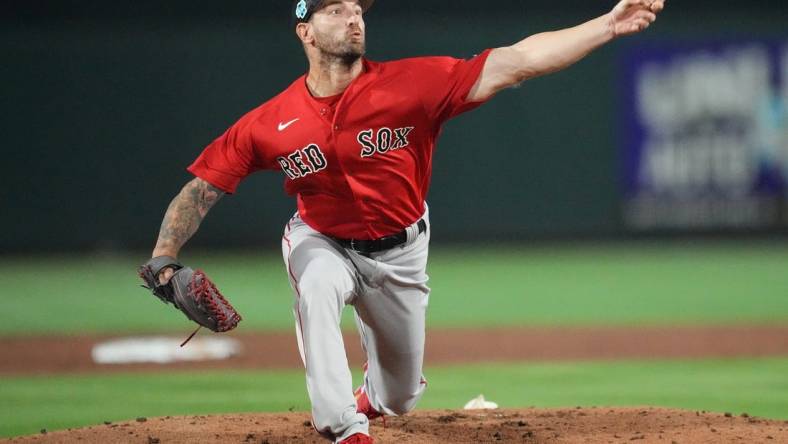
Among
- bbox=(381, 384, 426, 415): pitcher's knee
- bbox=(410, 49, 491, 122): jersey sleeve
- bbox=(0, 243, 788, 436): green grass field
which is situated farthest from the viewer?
bbox=(0, 243, 788, 436): green grass field

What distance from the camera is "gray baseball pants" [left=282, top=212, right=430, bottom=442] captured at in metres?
4.75

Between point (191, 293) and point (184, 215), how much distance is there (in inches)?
16.6

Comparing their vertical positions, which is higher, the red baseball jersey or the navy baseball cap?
the navy baseball cap

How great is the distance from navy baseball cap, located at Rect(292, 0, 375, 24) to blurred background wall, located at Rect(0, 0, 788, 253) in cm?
953

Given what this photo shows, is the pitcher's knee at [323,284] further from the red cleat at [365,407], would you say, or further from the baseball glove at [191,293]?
the red cleat at [365,407]

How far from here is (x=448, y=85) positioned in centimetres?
503

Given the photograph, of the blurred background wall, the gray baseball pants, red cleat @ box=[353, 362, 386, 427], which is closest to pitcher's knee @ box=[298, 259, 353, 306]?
the gray baseball pants

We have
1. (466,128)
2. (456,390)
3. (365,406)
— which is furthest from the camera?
(466,128)

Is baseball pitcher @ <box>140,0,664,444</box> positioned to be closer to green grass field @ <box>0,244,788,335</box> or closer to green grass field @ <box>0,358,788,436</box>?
green grass field @ <box>0,358,788,436</box>

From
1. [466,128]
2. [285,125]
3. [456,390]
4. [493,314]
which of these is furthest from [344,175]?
[466,128]

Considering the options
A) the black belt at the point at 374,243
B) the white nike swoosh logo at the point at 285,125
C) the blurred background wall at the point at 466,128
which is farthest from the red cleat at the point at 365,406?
the blurred background wall at the point at 466,128

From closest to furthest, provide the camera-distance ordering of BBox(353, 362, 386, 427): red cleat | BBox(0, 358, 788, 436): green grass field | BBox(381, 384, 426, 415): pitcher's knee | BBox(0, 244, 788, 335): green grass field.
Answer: BBox(381, 384, 426, 415): pitcher's knee < BBox(353, 362, 386, 427): red cleat < BBox(0, 358, 788, 436): green grass field < BBox(0, 244, 788, 335): green grass field

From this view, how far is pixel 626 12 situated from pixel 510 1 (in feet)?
35.7

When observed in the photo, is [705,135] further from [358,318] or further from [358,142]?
[358,142]
